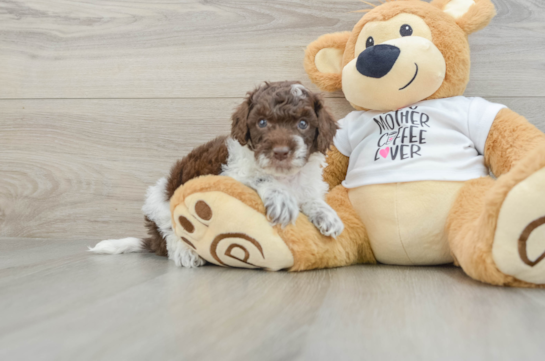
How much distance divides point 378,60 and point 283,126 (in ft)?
1.17

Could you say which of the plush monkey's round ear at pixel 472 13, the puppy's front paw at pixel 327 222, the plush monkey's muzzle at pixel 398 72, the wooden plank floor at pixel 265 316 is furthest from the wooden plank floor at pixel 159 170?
the plush monkey's muzzle at pixel 398 72

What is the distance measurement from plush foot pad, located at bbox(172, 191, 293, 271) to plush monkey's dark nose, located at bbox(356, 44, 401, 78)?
54 centimetres

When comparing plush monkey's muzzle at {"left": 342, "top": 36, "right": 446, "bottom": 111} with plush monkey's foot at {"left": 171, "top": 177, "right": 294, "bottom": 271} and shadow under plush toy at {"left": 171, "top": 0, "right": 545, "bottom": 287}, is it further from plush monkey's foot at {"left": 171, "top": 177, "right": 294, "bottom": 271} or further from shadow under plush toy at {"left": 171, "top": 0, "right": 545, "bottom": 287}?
plush monkey's foot at {"left": 171, "top": 177, "right": 294, "bottom": 271}

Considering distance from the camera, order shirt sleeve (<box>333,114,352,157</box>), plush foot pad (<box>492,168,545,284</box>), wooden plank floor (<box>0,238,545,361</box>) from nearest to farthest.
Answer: wooden plank floor (<box>0,238,545,361</box>), plush foot pad (<box>492,168,545,284</box>), shirt sleeve (<box>333,114,352,157</box>)

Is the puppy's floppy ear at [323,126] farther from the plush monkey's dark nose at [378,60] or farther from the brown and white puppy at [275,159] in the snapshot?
the plush monkey's dark nose at [378,60]

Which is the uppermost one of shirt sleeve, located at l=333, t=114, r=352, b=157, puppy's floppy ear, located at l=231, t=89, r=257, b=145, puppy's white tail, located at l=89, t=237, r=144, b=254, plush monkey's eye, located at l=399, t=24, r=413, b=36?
plush monkey's eye, located at l=399, t=24, r=413, b=36

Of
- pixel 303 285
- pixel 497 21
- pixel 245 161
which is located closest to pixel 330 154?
pixel 245 161

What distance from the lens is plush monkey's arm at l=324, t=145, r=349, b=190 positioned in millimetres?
1395

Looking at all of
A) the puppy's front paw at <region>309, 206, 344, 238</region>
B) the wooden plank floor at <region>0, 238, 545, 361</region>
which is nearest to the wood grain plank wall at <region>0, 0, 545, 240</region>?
the puppy's front paw at <region>309, 206, 344, 238</region>

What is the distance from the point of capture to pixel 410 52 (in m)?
1.18

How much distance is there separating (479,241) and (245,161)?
2.00 feet

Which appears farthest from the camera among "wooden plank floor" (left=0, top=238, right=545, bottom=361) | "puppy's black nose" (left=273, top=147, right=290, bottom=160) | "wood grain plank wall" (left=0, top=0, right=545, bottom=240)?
"wood grain plank wall" (left=0, top=0, right=545, bottom=240)

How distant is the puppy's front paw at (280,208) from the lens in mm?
1023

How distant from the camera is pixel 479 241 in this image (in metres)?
0.90
